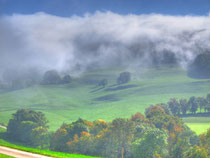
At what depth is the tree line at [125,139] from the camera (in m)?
58.5

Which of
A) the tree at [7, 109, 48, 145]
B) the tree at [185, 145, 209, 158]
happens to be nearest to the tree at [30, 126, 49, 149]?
the tree at [7, 109, 48, 145]

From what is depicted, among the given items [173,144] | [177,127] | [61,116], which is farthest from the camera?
[61,116]

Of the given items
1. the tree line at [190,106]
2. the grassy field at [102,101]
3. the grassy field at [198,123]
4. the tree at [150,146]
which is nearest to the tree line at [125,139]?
the tree at [150,146]

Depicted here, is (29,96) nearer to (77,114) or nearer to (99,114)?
(77,114)

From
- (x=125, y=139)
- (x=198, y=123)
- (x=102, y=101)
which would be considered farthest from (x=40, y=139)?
(x=102, y=101)

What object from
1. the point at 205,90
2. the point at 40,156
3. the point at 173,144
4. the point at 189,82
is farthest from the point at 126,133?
the point at 189,82

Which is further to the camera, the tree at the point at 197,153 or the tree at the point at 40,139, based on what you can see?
the tree at the point at 40,139

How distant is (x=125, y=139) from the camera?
68.0m

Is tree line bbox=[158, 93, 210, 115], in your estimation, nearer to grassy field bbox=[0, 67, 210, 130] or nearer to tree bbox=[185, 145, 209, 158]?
grassy field bbox=[0, 67, 210, 130]

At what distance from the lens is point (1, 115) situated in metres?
135

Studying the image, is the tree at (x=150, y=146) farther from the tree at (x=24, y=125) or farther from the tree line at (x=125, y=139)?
the tree at (x=24, y=125)

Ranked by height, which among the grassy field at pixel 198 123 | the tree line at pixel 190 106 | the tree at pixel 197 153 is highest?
the tree line at pixel 190 106

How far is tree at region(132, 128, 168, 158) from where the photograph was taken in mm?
57062

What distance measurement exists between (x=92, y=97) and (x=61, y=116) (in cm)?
5150
